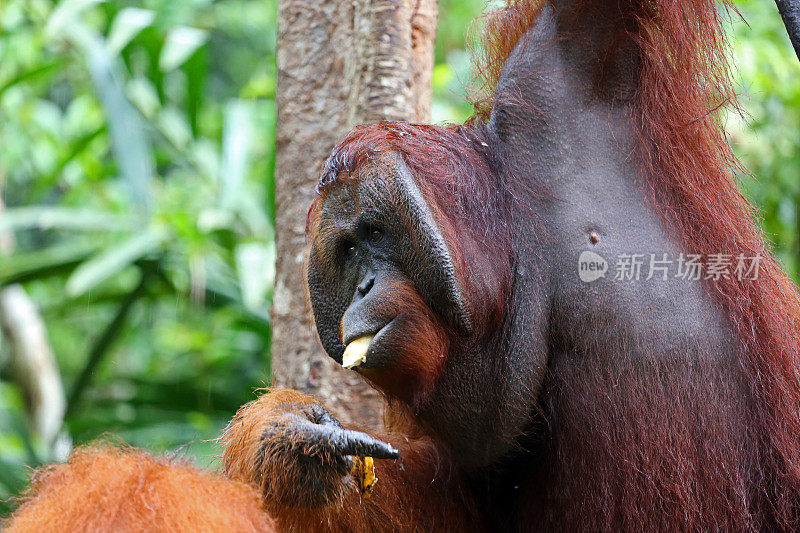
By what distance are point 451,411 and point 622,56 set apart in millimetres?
1029

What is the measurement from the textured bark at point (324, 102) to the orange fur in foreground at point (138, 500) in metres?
0.97

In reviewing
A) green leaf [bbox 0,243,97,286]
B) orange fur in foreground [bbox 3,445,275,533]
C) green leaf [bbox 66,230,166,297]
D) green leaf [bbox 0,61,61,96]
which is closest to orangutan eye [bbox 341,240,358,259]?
orange fur in foreground [bbox 3,445,275,533]

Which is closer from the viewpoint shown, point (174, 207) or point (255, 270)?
point (255, 270)

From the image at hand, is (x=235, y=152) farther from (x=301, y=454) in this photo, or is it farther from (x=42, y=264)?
(x=301, y=454)

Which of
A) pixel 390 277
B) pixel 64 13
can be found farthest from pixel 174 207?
pixel 390 277

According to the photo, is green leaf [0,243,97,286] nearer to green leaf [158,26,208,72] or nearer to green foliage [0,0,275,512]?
green foliage [0,0,275,512]

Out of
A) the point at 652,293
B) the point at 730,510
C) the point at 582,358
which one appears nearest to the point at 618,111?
the point at 652,293

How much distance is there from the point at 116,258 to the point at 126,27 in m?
1.64

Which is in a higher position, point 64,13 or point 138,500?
point 64,13

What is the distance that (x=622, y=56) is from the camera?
2.20 meters

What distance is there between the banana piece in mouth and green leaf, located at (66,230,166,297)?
9.70 ft

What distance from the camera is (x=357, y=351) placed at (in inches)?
74.4

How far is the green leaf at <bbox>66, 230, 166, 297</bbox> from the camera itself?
14.7 ft

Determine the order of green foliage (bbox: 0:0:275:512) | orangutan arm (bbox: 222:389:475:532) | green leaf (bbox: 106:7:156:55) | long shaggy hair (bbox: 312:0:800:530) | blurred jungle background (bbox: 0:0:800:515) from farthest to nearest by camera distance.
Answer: green leaf (bbox: 106:7:156:55), green foliage (bbox: 0:0:275:512), blurred jungle background (bbox: 0:0:800:515), long shaggy hair (bbox: 312:0:800:530), orangutan arm (bbox: 222:389:475:532)
